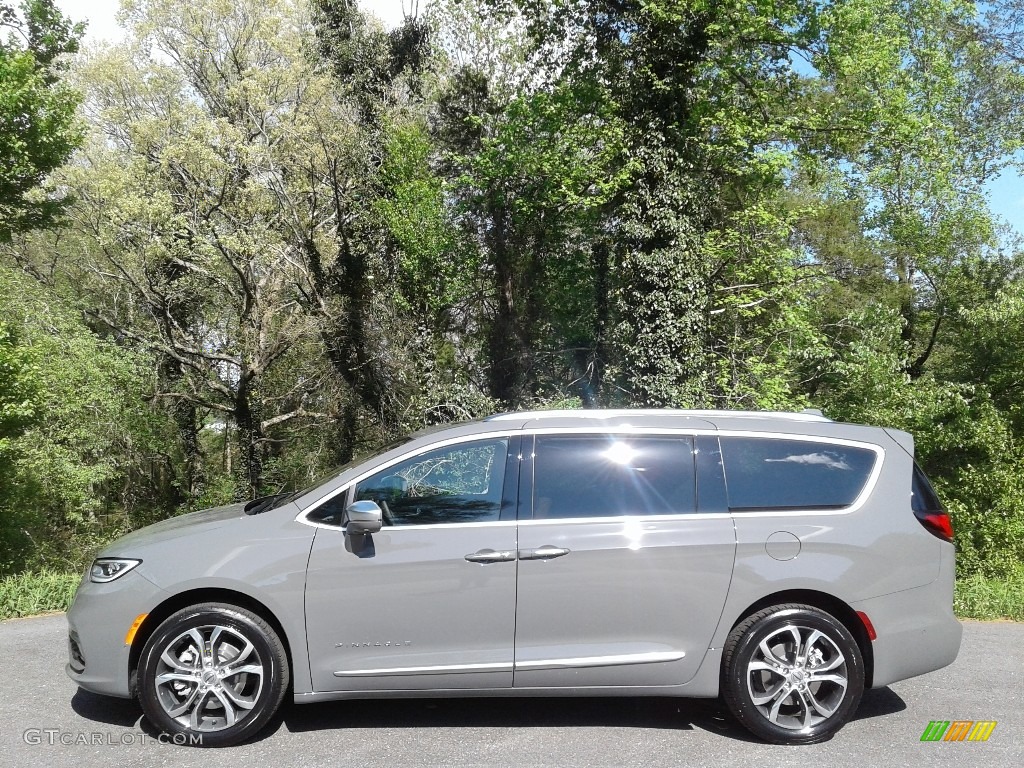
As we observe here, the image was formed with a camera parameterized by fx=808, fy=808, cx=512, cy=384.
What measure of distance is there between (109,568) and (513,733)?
2397mm

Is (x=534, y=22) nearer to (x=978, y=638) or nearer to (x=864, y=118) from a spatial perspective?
(x=864, y=118)

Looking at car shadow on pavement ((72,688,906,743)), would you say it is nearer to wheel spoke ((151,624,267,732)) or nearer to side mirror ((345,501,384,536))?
wheel spoke ((151,624,267,732))

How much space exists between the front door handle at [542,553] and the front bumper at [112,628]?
1.91 metres

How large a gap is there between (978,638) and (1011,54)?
74.9ft

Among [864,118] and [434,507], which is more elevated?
[864,118]

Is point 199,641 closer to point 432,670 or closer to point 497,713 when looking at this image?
point 432,670

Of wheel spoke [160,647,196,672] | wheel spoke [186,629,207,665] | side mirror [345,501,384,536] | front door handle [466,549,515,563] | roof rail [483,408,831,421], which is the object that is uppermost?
roof rail [483,408,831,421]

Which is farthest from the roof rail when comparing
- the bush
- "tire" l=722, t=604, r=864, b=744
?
the bush

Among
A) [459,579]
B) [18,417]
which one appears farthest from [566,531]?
[18,417]

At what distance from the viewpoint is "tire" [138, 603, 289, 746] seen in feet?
14.0

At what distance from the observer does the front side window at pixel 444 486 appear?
4.50 m

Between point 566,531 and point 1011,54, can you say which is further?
point 1011,54

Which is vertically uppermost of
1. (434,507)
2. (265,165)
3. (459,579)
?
(265,165)

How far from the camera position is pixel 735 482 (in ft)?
15.1
